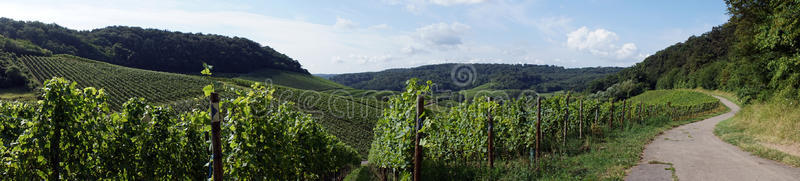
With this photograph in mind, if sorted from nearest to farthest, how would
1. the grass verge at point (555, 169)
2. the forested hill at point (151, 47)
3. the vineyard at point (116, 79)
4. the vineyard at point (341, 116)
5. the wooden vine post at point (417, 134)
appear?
the wooden vine post at point (417, 134) < the grass verge at point (555, 169) < the vineyard at point (341, 116) < the vineyard at point (116, 79) < the forested hill at point (151, 47)

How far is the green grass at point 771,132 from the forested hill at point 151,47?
380 ft

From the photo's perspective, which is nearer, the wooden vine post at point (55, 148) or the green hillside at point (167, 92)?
the wooden vine post at point (55, 148)

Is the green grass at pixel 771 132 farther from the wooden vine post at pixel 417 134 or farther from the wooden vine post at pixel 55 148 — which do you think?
the wooden vine post at pixel 55 148

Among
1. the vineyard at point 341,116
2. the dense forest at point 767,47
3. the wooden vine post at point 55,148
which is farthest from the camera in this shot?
the vineyard at point 341,116

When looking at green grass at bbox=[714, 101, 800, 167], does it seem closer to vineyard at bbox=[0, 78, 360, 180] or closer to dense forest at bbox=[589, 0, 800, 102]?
dense forest at bbox=[589, 0, 800, 102]

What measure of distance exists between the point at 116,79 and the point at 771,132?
2887 inches

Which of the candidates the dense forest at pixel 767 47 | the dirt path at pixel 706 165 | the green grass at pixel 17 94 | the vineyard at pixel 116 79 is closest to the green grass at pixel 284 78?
the vineyard at pixel 116 79

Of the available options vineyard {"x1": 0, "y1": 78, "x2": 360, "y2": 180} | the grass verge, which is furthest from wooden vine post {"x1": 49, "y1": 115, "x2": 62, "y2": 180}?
the grass verge

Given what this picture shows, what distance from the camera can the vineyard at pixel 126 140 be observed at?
3.94 m

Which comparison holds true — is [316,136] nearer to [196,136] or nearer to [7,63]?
[196,136]

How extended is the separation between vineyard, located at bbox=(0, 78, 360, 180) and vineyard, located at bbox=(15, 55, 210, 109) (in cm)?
4848

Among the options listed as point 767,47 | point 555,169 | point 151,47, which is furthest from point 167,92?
point 151,47

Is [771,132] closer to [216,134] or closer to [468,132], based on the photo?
[468,132]

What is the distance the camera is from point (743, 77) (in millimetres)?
19469
